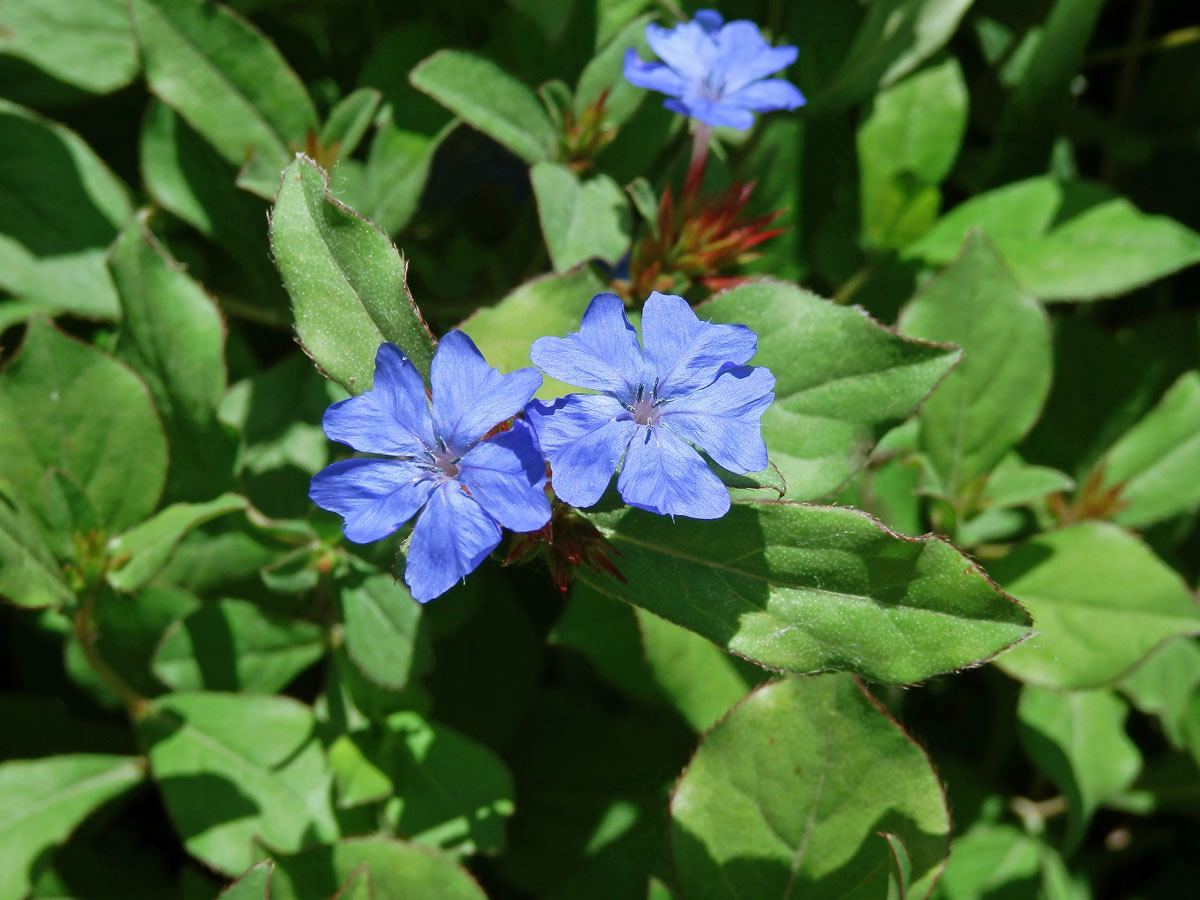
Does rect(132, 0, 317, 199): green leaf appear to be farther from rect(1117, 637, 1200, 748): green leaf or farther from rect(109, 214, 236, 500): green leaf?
rect(1117, 637, 1200, 748): green leaf

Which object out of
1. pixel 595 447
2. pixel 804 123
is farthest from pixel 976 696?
pixel 595 447

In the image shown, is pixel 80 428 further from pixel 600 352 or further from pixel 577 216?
pixel 600 352

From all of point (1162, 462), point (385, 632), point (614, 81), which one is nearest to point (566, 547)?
point (385, 632)

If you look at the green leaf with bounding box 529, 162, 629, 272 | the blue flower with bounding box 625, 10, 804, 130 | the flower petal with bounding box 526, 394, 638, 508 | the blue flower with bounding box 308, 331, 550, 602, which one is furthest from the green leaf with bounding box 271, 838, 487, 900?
the blue flower with bounding box 625, 10, 804, 130

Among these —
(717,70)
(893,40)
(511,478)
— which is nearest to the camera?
(511,478)

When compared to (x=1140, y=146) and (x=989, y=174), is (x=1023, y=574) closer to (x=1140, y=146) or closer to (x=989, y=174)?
(x=989, y=174)

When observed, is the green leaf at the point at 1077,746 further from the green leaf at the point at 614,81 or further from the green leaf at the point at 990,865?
the green leaf at the point at 614,81

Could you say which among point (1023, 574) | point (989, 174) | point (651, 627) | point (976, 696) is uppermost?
point (989, 174)

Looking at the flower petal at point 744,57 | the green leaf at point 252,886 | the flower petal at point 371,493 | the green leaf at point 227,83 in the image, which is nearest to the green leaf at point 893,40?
the flower petal at point 744,57
